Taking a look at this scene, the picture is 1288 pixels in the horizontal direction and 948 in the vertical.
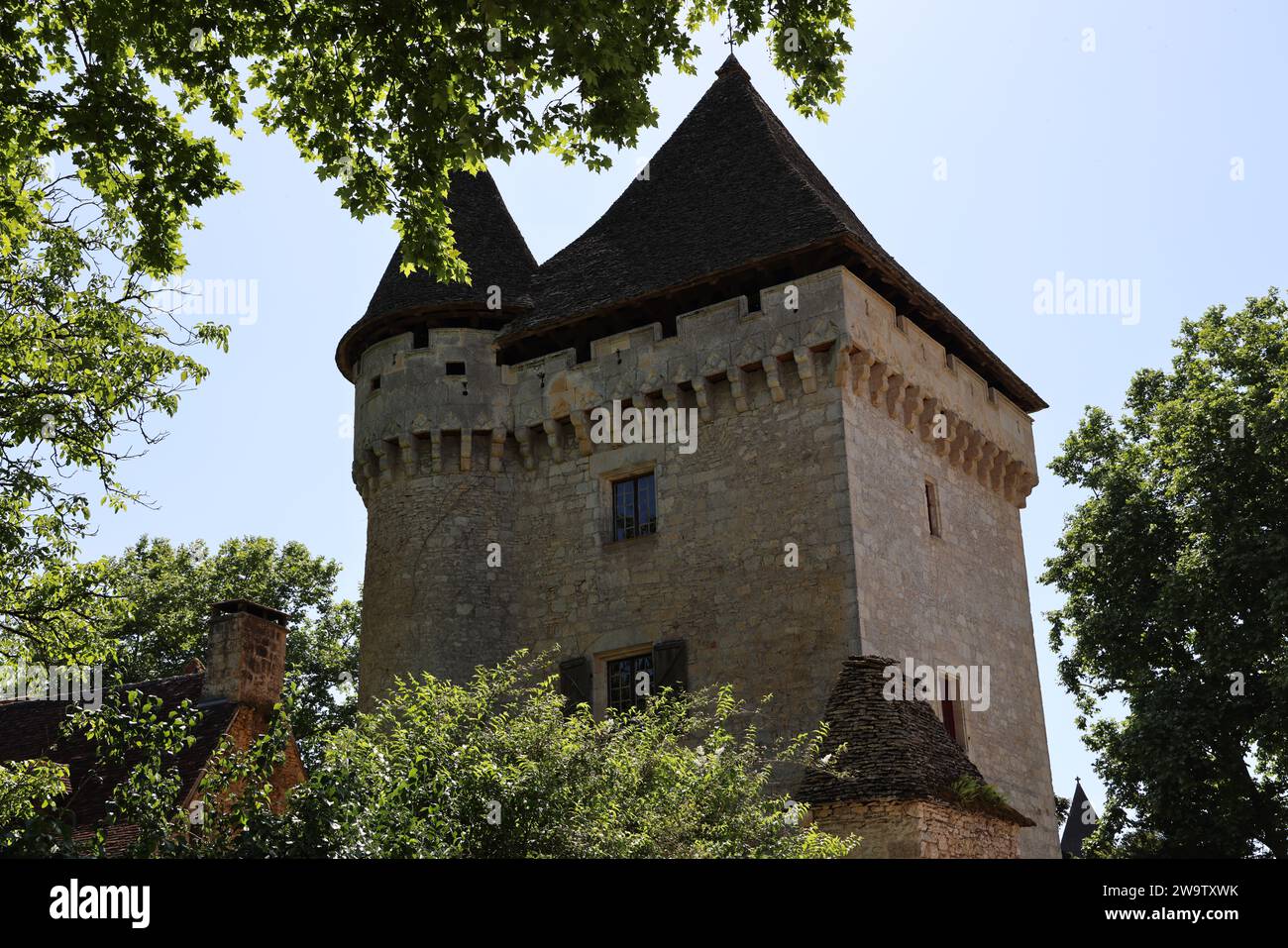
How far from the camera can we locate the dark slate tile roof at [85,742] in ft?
56.9

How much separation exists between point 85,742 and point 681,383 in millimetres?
10089

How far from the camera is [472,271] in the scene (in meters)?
22.6

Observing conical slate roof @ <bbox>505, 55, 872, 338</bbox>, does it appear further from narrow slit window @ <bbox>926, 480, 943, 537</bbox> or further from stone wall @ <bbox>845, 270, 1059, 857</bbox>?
narrow slit window @ <bbox>926, 480, 943, 537</bbox>

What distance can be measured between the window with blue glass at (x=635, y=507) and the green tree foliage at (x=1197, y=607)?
10149mm

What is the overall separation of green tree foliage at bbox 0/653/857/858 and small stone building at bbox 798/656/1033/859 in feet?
3.57

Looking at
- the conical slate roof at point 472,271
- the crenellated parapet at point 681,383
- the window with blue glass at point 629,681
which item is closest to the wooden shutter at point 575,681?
the window with blue glass at point 629,681

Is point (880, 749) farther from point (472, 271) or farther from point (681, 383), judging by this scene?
point (472, 271)

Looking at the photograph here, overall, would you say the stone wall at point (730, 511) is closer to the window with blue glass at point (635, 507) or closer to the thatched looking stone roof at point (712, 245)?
the window with blue glass at point (635, 507)

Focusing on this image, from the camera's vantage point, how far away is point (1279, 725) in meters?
22.2

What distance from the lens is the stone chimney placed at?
19.6 m

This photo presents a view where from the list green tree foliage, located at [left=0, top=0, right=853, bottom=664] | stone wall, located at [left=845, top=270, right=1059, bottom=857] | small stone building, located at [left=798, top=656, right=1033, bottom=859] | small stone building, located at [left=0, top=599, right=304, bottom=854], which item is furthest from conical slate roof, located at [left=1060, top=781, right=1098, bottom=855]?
green tree foliage, located at [left=0, top=0, right=853, bottom=664]

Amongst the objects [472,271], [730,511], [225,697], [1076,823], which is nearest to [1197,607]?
[730,511]
